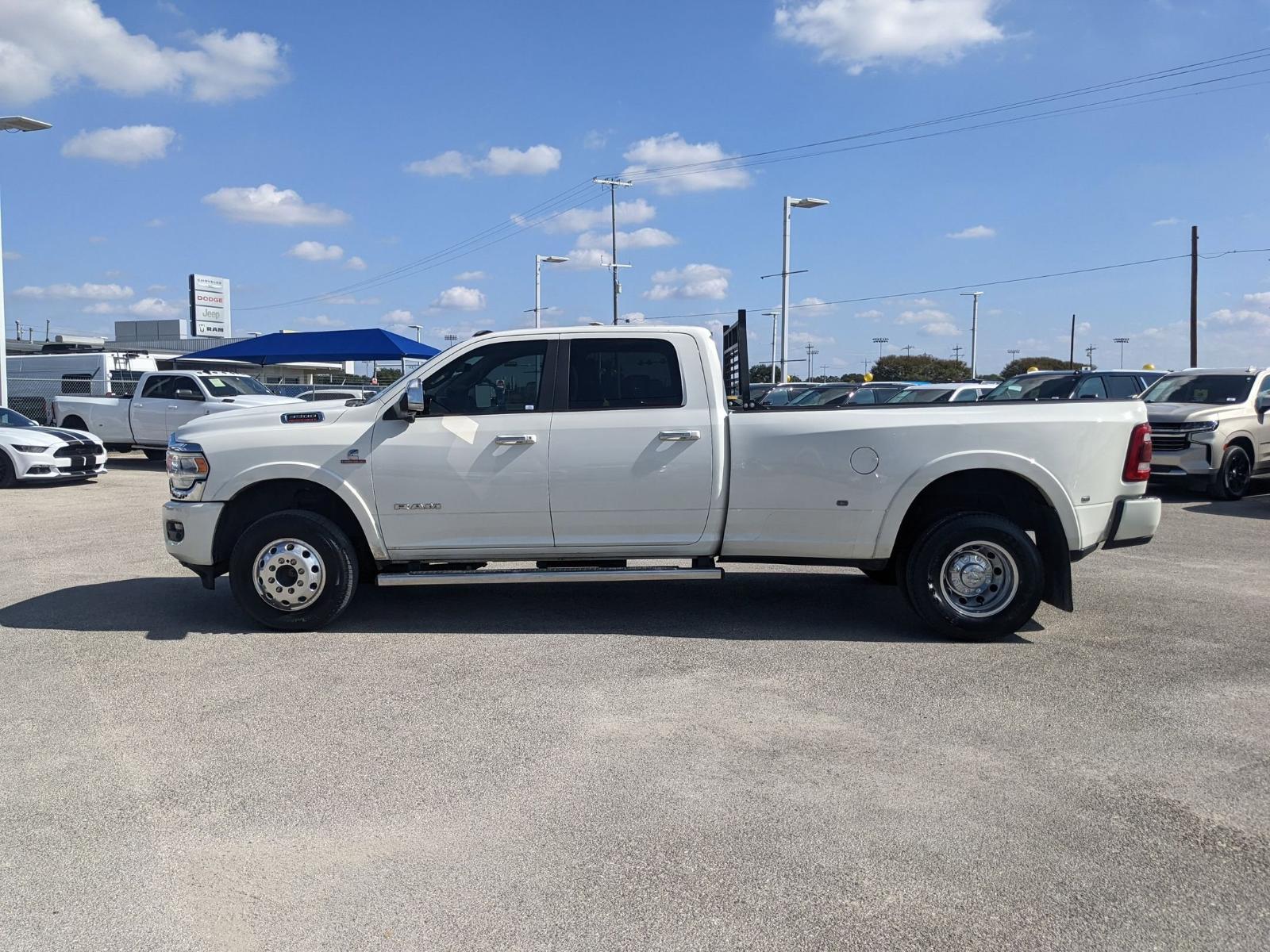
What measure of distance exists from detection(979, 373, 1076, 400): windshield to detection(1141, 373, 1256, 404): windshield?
1.89m

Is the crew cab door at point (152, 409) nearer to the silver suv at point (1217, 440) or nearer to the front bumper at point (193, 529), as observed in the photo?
the front bumper at point (193, 529)

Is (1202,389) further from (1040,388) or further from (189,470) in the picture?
(189,470)

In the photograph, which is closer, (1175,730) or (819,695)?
(1175,730)

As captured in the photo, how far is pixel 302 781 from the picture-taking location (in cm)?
432

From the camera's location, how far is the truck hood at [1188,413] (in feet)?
45.6

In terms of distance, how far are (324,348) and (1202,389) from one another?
20.8 metres

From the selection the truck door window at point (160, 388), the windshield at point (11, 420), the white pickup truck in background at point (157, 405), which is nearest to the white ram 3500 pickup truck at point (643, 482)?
the windshield at point (11, 420)

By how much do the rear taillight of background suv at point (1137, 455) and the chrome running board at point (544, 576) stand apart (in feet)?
8.48

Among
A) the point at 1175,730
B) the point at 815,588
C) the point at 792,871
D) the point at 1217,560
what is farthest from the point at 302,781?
the point at 1217,560

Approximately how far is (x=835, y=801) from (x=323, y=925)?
77.3 inches

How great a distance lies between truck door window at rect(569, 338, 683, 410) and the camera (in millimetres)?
6680

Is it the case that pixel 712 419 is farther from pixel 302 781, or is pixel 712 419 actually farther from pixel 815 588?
pixel 302 781

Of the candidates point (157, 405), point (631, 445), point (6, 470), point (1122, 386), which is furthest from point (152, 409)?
point (1122, 386)

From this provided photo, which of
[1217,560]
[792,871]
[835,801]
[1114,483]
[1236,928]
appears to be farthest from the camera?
[1217,560]
